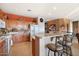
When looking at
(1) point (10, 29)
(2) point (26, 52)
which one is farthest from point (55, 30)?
(1) point (10, 29)

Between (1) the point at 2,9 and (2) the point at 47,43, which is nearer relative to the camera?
(1) the point at 2,9

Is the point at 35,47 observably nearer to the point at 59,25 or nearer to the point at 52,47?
the point at 52,47

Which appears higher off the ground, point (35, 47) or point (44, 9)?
point (44, 9)

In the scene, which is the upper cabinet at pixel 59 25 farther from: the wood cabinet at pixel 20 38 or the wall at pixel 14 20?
the wood cabinet at pixel 20 38

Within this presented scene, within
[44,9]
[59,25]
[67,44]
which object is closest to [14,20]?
[44,9]

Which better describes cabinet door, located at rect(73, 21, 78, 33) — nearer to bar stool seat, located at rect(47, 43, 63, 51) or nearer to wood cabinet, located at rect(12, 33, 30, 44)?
bar stool seat, located at rect(47, 43, 63, 51)

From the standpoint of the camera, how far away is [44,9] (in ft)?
5.33

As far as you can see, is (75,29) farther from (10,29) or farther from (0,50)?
(0,50)

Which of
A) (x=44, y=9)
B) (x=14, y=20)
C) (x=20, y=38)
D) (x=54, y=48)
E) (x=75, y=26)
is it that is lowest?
(x=54, y=48)

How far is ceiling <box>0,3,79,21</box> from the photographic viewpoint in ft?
5.29

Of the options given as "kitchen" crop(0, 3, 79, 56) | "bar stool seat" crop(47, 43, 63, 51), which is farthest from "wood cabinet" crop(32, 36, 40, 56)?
"bar stool seat" crop(47, 43, 63, 51)

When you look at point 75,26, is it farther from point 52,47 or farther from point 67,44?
point 52,47

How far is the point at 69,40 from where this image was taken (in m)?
1.64

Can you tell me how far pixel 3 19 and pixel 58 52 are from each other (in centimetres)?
98
